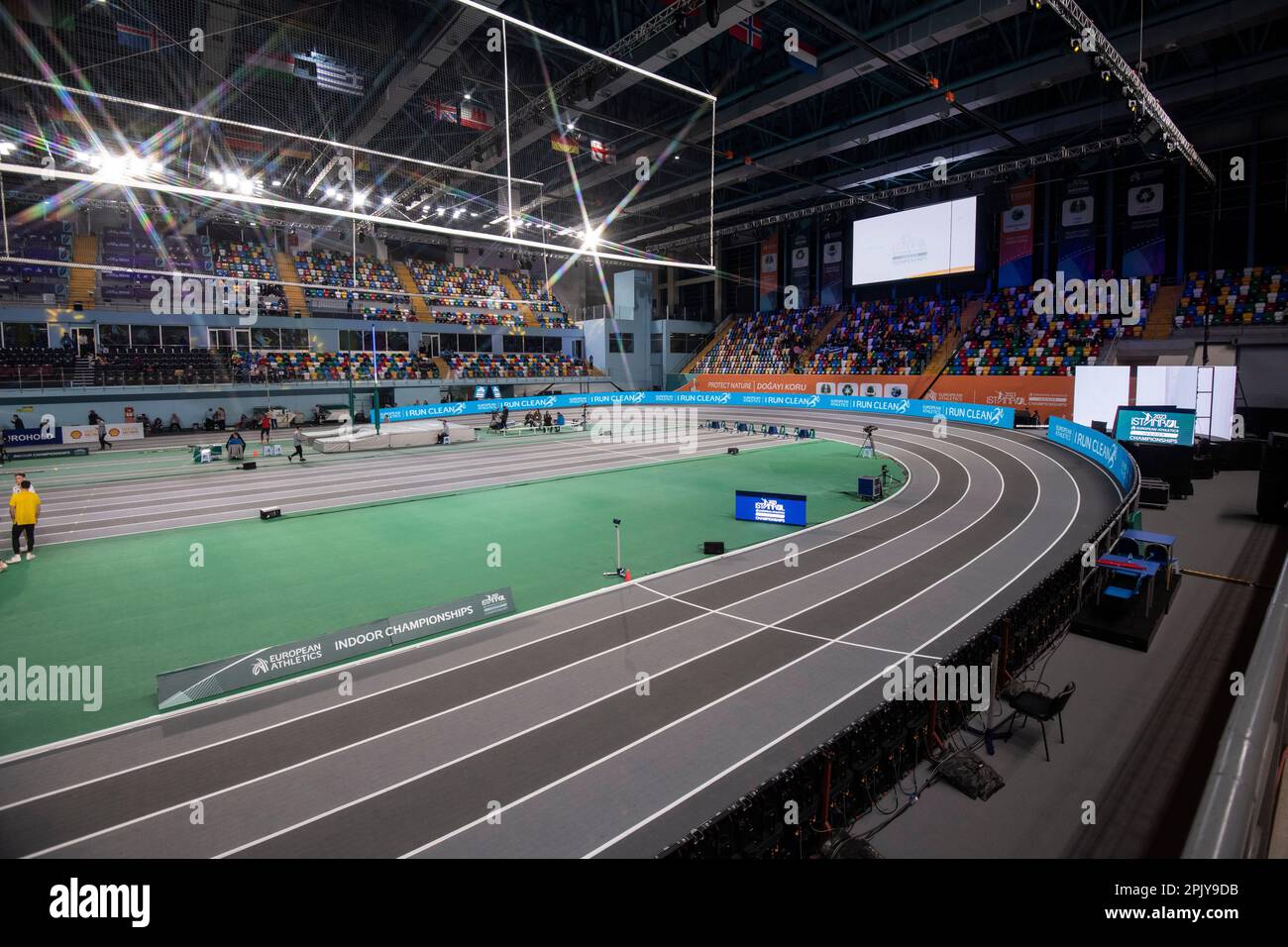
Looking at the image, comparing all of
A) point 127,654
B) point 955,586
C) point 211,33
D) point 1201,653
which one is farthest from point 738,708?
point 211,33

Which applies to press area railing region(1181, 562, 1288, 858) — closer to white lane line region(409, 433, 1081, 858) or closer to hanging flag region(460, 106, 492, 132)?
white lane line region(409, 433, 1081, 858)

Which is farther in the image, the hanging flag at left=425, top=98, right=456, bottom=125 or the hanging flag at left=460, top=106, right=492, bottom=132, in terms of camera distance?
the hanging flag at left=425, top=98, right=456, bottom=125

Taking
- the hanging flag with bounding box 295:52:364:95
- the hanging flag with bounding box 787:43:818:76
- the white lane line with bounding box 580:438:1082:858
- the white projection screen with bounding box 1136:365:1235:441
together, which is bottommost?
the white lane line with bounding box 580:438:1082:858

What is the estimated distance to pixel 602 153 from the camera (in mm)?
19859

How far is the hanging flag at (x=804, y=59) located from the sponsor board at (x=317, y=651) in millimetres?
18926

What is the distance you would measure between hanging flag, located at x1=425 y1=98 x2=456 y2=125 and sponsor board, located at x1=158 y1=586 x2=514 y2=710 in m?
10.6

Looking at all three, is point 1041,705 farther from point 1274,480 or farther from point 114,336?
point 114,336

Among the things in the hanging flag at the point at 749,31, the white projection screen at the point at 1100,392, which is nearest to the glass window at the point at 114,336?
the hanging flag at the point at 749,31

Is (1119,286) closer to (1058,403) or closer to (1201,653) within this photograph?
(1058,403)

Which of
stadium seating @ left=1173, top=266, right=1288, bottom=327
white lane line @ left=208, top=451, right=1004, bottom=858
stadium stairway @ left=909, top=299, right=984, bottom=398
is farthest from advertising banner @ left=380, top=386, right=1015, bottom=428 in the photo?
white lane line @ left=208, top=451, right=1004, bottom=858

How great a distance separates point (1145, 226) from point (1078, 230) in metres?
2.92

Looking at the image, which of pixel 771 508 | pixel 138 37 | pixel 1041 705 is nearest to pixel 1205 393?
pixel 771 508

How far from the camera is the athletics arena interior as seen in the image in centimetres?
521

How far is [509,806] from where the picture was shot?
5070 mm
